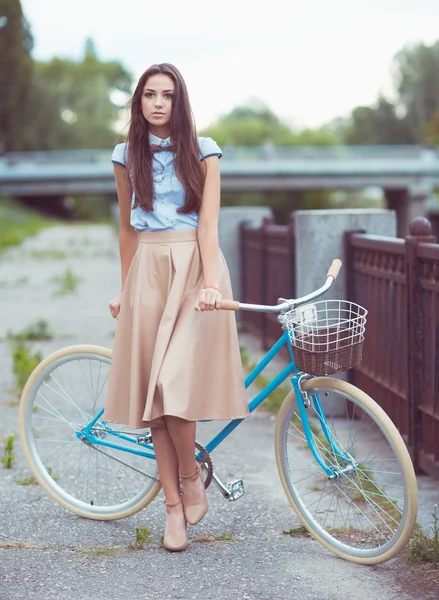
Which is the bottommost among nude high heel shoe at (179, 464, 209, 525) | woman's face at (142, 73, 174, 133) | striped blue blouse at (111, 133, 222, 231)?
nude high heel shoe at (179, 464, 209, 525)

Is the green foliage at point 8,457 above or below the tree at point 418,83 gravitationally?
below

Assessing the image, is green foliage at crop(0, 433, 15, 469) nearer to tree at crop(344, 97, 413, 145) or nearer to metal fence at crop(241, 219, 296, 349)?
metal fence at crop(241, 219, 296, 349)

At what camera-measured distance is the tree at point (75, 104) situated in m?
78.3

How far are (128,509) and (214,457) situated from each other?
58.2 inches

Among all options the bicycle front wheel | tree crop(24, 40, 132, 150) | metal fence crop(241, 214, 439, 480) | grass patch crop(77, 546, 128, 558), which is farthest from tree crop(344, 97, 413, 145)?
grass patch crop(77, 546, 128, 558)

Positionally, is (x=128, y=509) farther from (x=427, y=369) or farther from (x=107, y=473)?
(x=427, y=369)

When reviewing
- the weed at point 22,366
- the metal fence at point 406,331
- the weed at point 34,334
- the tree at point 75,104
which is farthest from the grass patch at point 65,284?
the tree at point 75,104

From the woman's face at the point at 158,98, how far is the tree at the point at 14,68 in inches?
2086

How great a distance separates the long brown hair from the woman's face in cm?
2

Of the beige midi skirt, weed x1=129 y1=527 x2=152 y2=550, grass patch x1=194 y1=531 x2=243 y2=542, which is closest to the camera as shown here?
the beige midi skirt

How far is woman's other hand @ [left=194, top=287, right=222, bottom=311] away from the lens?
3.56 meters

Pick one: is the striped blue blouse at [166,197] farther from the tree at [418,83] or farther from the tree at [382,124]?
the tree at [382,124]

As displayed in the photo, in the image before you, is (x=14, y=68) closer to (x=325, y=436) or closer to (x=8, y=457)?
(x=8, y=457)

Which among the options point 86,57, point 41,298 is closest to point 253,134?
point 86,57
